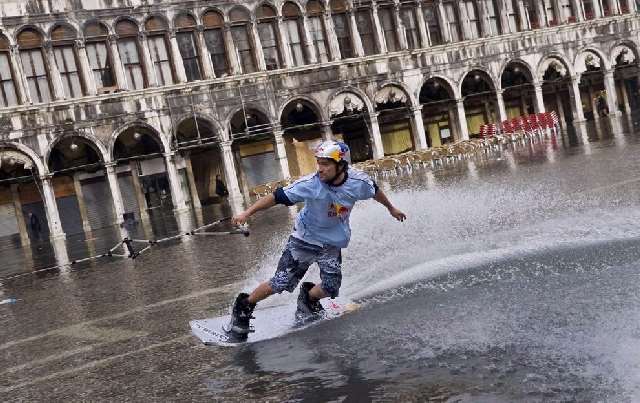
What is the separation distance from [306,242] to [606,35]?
4323cm

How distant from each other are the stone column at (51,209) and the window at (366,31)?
17000 millimetres

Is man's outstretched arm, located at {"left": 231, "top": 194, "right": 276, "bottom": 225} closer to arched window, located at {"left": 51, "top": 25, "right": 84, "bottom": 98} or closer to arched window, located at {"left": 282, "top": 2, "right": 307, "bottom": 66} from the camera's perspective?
arched window, located at {"left": 51, "top": 25, "right": 84, "bottom": 98}

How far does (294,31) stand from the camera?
120 ft

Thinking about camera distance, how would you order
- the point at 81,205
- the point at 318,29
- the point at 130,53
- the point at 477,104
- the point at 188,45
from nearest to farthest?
the point at 130,53 → the point at 81,205 → the point at 188,45 → the point at 318,29 → the point at 477,104

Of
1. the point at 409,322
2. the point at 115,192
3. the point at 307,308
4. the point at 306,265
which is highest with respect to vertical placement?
the point at 115,192

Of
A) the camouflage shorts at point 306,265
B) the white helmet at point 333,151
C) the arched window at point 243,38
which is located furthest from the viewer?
the arched window at point 243,38

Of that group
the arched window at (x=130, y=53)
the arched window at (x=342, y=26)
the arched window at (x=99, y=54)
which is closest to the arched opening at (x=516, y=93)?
the arched window at (x=342, y=26)

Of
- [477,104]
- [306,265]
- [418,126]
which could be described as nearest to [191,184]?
[418,126]

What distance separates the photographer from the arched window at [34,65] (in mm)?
30766

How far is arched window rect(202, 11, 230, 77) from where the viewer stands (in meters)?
34.7

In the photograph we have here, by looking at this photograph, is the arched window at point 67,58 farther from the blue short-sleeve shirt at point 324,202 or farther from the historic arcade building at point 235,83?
the blue short-sleeve shirt at point 324,202

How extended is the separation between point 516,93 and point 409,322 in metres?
42.6

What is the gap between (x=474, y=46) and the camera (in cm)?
4084

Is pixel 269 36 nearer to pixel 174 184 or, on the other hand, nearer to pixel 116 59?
pixel 116 59
